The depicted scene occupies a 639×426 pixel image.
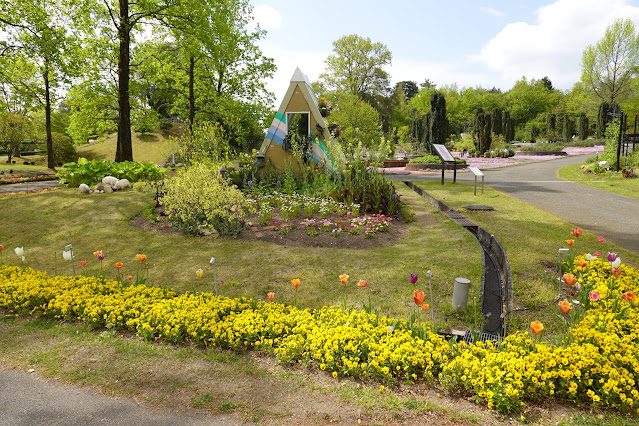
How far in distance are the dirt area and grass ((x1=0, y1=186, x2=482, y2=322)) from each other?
0.87 ft

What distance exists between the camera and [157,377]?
9.45ft

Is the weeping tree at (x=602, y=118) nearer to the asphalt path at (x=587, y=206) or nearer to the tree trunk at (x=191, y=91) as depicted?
the asphalt path at (x=587, y=206)

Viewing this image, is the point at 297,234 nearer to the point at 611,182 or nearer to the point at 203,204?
the point at 203,204

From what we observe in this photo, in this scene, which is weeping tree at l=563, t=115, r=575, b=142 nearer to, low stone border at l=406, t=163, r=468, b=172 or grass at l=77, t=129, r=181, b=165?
low stone border at l=406, t=163, r=468, b=172

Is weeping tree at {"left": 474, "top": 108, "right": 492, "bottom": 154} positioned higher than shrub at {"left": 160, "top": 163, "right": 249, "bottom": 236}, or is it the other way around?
weeping tree at {"left": 474, "top": 108, "right": 492, "bottom": 154}

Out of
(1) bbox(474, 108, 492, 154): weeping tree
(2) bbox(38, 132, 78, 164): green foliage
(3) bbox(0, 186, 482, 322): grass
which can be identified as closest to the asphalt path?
(3) bbox(0, 186, 482, 322): grass

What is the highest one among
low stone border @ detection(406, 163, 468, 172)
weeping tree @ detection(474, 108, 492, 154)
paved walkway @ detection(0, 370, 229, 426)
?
weeping tree @ detection(474, 108, 492, 154)

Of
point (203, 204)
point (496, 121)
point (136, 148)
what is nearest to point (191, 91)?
point (136, 148)

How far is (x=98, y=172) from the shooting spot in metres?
12.2

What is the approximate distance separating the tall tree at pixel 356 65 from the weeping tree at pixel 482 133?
1717cm

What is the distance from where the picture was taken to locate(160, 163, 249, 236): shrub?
7.28 meters

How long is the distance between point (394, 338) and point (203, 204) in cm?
538

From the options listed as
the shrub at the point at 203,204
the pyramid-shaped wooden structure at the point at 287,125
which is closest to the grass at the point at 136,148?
the pyramid-shaped wooden structure at the point at 287,125

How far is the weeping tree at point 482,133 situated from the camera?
31.6 m
